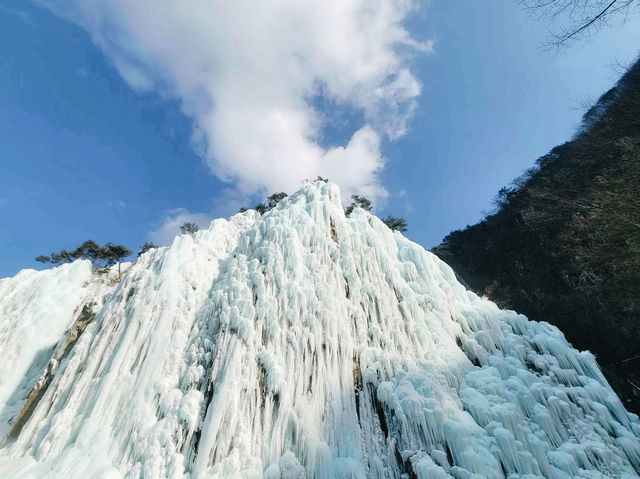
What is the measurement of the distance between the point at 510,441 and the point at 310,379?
13.8 feet

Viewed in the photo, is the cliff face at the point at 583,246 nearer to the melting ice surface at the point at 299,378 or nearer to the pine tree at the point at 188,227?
the melting ice surface at the point at 299,378

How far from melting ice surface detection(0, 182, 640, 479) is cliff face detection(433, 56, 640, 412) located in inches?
134

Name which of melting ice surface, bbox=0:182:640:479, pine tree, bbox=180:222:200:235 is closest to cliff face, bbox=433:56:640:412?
melting ice surface, bbox=0:182:640:479

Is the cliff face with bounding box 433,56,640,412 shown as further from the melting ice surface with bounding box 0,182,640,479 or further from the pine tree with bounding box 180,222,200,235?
the pine tree with bounding box 180,222,200,235

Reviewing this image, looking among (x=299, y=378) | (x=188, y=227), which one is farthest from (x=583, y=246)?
(x=188, y=227)

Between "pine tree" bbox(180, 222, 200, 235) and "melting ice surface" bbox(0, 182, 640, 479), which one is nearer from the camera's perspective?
"melting ice surface" bbox(0, 182, 640, 479)

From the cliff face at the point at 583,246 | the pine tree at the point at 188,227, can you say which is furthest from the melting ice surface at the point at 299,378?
the pine tree at the point at 188,227

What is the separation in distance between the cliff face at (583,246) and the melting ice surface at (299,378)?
341cm

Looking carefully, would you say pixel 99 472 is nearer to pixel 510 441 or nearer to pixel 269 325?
pixel 269 325

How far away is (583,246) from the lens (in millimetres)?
12430

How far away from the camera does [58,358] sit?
787 centimetres

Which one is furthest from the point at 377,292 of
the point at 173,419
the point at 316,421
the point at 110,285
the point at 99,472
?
the point at 110,285

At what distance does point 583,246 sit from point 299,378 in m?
13.4

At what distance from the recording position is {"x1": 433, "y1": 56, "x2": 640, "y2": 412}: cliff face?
5.91 metres
